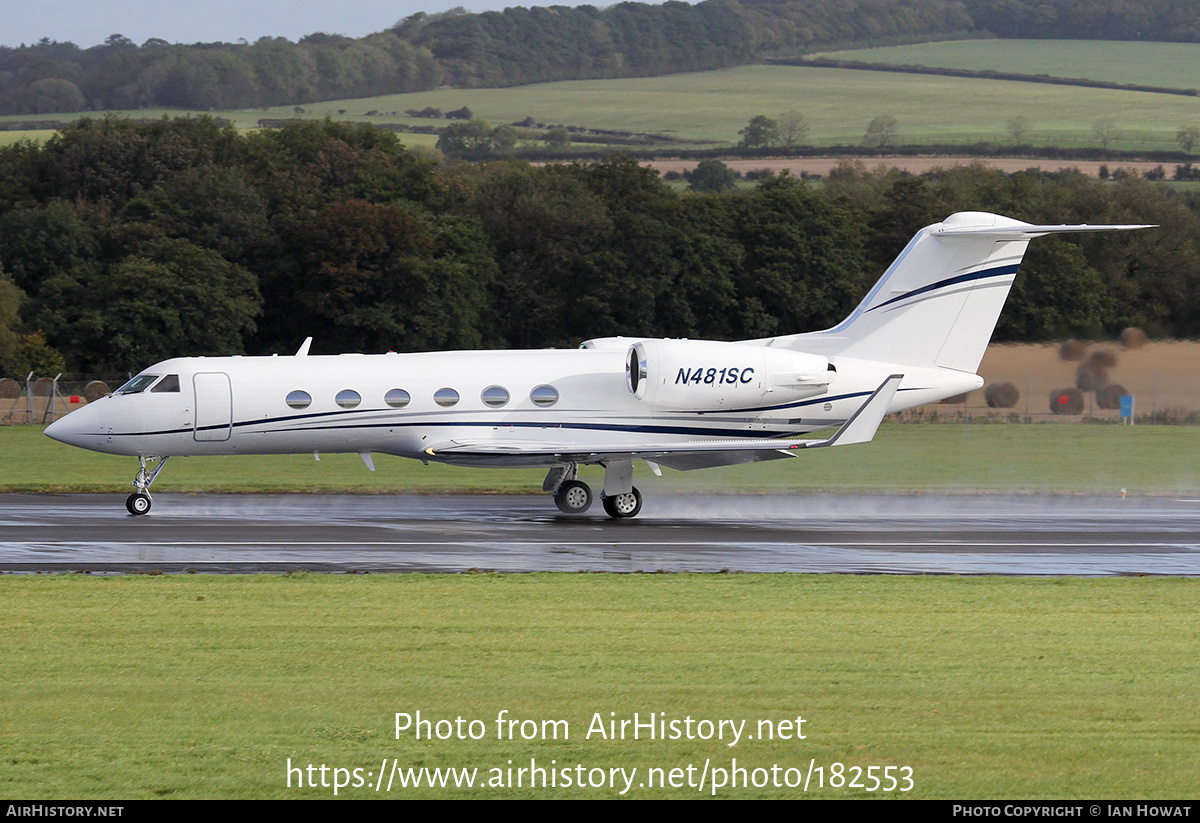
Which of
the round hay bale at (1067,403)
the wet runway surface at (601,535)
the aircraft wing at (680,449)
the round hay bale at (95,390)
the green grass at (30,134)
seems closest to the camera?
the wet runway surface at (601,535)

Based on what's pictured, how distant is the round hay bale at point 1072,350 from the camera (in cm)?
3341

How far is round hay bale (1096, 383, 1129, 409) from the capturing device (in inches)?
1396

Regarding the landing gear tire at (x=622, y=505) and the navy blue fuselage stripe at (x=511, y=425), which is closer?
the navy blue fuselage stripe at (x=511, y=425)

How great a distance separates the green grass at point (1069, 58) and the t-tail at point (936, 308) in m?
148

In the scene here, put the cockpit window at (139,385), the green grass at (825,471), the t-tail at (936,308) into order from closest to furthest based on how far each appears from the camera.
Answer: the cockpit window at (139,385)
the t-tail at (936,308)
the green grass at (825,471)

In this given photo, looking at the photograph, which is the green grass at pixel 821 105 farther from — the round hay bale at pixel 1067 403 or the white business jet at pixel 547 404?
the white business jet at pixel 547 404

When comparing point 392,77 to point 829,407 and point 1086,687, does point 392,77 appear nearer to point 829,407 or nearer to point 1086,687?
point 829,407

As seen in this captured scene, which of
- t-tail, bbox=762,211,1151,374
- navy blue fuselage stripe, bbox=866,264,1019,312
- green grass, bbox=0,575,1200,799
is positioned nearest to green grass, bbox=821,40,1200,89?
navy blue fuselage stripe, bbox=866,264,1019,312

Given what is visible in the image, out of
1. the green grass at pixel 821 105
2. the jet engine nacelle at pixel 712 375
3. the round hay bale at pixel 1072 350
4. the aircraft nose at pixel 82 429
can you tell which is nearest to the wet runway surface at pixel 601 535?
the aircraft nose at pixel 82 429

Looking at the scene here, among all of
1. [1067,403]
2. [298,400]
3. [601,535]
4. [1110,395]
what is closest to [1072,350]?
[1110,395]

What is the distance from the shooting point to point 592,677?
37.0 ft

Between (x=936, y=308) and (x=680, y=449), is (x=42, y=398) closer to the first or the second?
(x=680, y=449)

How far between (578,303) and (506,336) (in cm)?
442

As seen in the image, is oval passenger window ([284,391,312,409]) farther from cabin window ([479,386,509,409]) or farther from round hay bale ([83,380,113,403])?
round hay bale ([83,380,113,403])
